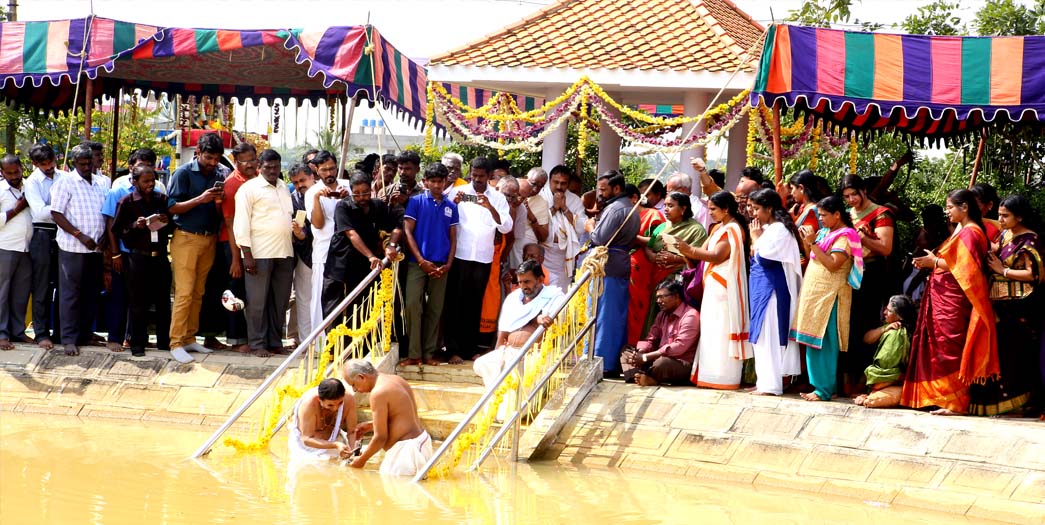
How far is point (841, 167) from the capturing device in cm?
1605

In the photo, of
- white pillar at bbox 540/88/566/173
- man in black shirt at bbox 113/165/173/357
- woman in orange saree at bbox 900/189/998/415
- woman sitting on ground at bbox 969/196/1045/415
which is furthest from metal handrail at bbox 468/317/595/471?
white pillar at bbox 540/88/566/173

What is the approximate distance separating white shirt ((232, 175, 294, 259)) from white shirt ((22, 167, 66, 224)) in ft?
5.36

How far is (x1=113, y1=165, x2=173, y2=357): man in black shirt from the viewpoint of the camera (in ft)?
33.1

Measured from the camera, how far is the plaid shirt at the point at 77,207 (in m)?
10.3

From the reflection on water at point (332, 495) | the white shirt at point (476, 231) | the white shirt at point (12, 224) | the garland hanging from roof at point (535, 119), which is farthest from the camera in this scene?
the garland hanging from roof at point (535, 119)

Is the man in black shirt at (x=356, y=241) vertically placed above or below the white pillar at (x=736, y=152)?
below

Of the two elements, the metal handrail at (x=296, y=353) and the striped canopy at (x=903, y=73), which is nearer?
the metal handrail at (x=296, y=353)

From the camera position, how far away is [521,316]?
9211 millimetres

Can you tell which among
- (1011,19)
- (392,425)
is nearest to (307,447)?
(392,425)

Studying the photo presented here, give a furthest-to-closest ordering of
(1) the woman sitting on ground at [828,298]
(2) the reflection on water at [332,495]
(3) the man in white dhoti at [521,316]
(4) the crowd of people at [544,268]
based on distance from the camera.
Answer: (3) the man in white dhoti at [521,316] → (1) the woman sitting on ground at [828,298] → (4) the crowd of people at [544,268] → (2) the reflection on water at [332,495]

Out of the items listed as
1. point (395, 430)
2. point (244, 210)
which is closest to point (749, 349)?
point (395, 430)

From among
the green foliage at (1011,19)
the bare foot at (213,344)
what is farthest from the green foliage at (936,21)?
the bare foot at (213,344)

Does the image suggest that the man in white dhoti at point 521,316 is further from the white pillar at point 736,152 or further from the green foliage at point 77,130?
the green foliage at point 77,130

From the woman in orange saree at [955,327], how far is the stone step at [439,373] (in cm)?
329
